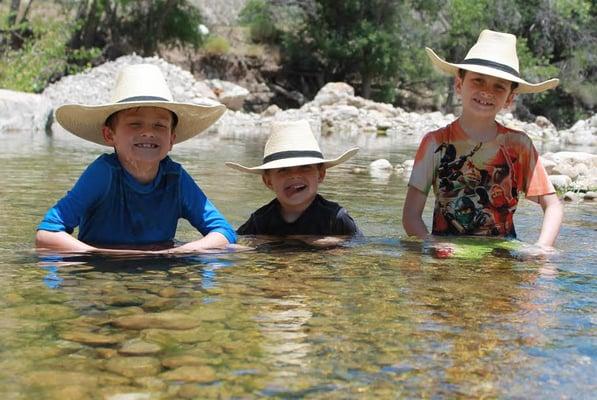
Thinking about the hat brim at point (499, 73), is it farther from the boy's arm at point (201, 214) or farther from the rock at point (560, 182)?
the rock at point (560, 182)

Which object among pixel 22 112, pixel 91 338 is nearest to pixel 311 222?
pixel 91 338

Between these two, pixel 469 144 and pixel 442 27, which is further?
pixel 442 27

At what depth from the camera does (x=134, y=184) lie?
3.97 metres

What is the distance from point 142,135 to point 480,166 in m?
1.86

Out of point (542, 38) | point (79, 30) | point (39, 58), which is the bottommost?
point (39, 58)

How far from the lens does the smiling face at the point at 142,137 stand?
3.83 meters

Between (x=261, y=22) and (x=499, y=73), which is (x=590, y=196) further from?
(x=261, y=22)

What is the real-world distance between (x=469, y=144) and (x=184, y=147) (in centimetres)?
879

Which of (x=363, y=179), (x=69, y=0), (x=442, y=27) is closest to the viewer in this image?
(x=363, y=179)

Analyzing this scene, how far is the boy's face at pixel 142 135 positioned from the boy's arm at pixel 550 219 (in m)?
1.99

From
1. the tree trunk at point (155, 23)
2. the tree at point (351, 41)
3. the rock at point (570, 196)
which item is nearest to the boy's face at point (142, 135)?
the rock at point (570, 196)

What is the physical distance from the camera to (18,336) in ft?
7.87

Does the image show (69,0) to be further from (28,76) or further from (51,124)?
(51,124)

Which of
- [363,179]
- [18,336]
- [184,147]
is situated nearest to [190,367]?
[18,336]
